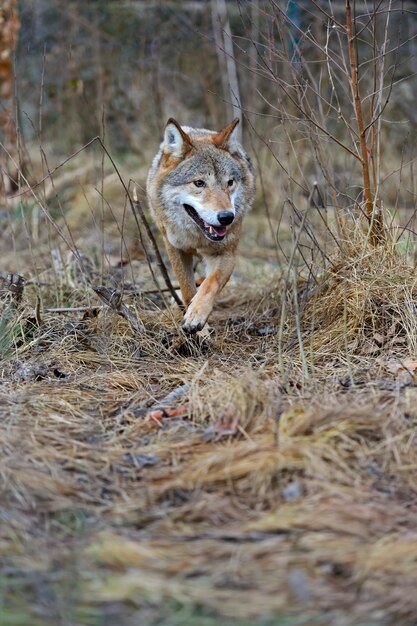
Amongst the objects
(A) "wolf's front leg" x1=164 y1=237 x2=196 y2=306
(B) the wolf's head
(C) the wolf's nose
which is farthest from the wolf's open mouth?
(A) "wolf's front leg" x1=164 y1=237 x2=196 y2=306

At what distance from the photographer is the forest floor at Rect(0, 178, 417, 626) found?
3.11 metres

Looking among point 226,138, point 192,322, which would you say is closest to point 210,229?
point 192,322

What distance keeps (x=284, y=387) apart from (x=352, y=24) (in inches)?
114

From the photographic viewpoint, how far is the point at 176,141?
674 cm

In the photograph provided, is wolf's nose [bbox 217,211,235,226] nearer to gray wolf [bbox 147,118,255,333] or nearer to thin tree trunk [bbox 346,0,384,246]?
gray wolf [bbox 147,118,255,333]

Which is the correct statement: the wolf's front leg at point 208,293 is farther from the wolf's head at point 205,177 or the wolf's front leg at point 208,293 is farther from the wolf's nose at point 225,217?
the wolf's nose at point 225,217

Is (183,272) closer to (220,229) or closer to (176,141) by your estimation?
(220,229)

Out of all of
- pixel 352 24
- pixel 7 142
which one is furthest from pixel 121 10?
pixel 352 24

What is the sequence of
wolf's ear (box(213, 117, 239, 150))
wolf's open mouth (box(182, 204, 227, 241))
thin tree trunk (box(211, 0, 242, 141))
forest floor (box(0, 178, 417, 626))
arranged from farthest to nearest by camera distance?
1. thin tree trunk (box(211, 0, 242, 141))
2. wolf's ear (box(213, 117, 239, 150))
3. wolf's open mouth (box(182, 204, 227, 241))
4. forest floor (box(0, 178, 417, 626))

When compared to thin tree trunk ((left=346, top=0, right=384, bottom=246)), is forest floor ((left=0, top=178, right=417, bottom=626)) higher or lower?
lower

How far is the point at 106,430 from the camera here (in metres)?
4.58

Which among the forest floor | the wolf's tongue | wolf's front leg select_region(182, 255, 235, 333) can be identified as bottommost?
the forest floor

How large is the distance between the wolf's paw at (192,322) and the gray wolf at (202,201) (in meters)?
0.20

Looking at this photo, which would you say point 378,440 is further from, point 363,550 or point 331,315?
point 331,315
